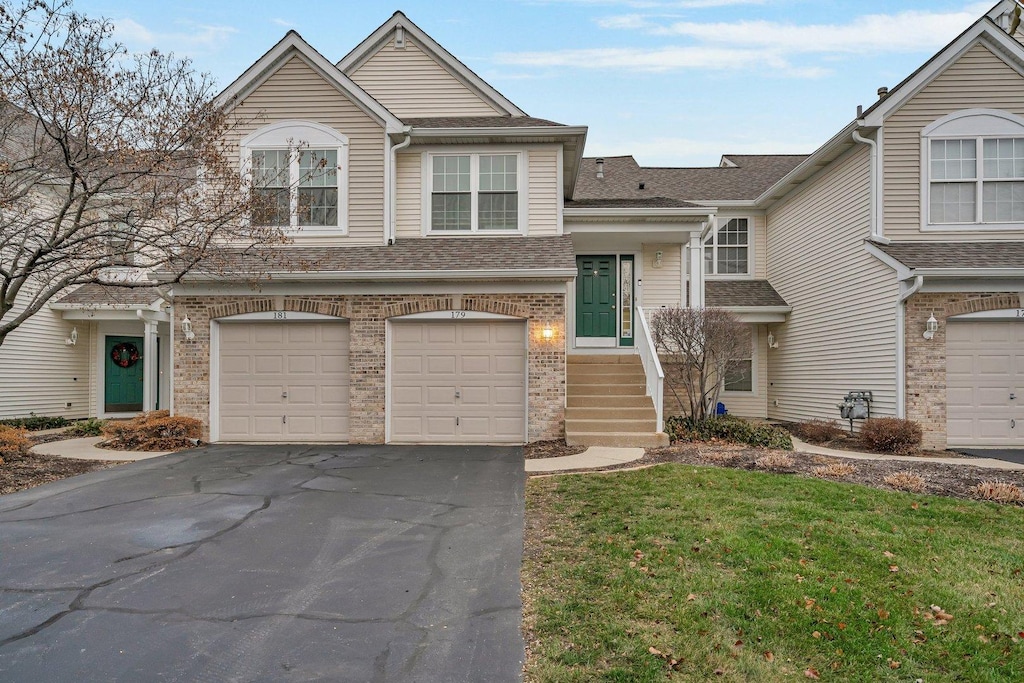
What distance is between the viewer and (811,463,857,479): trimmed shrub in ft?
26.0

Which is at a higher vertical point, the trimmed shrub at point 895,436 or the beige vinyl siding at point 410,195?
the beige vinyl siding at point 410,195

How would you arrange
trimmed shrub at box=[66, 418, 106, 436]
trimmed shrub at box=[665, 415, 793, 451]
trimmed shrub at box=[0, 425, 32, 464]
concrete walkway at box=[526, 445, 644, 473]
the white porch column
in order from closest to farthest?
concrete walkway at box=[526, 445, 644, 473]
trimmed shrub at box=[0, 425, 32, 464]
trimmed shrub at box=[665, 415, 793, 451]
trimmed shrub at box=[66, 418, 106, 436]
the white porch column

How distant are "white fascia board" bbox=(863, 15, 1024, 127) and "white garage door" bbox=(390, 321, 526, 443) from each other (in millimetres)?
8344

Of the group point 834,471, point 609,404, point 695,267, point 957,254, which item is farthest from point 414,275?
point 957,254

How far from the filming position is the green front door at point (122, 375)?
17.0 metres

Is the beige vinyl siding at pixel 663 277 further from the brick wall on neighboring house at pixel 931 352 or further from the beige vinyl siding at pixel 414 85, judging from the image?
the beige vinyl siding at pixel 414 85

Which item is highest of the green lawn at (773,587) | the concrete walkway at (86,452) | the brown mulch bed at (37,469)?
the green lawn at (773,587)

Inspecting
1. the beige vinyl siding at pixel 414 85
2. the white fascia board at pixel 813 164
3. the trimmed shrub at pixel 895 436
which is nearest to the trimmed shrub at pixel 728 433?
the trimmed shrub at pixel 895 436

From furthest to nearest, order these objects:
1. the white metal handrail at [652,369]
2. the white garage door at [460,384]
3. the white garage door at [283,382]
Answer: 1. the white garage door at [283,382]
2. the white garage door at [460,384]
3. the white metal handrail at [652,369]

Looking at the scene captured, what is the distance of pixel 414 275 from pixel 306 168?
346 centimetres

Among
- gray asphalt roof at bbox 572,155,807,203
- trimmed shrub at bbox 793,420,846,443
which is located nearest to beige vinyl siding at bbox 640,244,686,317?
gray asphalt roof at bbox 572,155,807,203

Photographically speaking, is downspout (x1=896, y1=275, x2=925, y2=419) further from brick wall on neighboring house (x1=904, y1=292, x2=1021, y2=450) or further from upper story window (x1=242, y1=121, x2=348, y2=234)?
upper story window (x1=242, y1=121, x2=348, y2=234)

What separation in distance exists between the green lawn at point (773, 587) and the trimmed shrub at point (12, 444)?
8.75 metres

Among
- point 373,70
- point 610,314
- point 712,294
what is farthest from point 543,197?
point 712,294
